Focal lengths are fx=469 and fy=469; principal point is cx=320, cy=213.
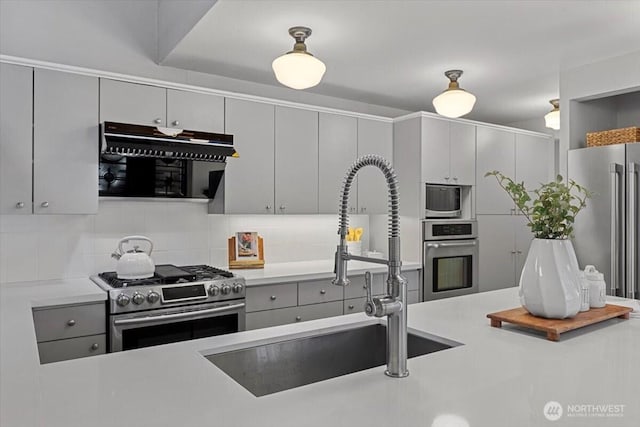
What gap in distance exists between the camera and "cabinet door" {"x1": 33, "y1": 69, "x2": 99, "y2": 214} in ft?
8.60

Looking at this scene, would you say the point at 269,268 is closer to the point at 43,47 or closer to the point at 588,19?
the point at 43,47

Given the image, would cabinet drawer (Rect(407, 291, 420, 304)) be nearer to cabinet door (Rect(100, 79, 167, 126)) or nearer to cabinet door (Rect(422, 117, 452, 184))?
cabinet door (Rect(422, 117, 452, 184))

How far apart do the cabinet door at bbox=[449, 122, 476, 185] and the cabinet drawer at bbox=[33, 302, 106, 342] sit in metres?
2.96

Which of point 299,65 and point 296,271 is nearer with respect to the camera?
point 299,65

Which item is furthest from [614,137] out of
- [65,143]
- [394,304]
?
[65,143]

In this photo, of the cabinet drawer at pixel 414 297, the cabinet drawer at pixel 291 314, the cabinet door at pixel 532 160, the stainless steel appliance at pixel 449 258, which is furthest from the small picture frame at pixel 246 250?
the cabinet door at pixel 532 160

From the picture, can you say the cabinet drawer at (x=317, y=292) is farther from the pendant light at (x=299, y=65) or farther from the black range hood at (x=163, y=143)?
the pendant light at (x=299, y=65)

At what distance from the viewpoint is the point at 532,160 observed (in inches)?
186

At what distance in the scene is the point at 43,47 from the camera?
2.92 m

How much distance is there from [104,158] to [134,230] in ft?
1.87

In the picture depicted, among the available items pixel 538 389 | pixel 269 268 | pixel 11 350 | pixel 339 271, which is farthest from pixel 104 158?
pixel 538 389

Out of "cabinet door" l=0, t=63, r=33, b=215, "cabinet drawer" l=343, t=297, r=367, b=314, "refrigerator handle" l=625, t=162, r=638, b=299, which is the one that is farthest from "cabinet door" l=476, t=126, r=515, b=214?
"cabinet door" l=0, t=63, r=33, b=215

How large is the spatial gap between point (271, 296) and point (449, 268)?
172 centimetres

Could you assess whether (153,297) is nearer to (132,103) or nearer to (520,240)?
(132,103)
